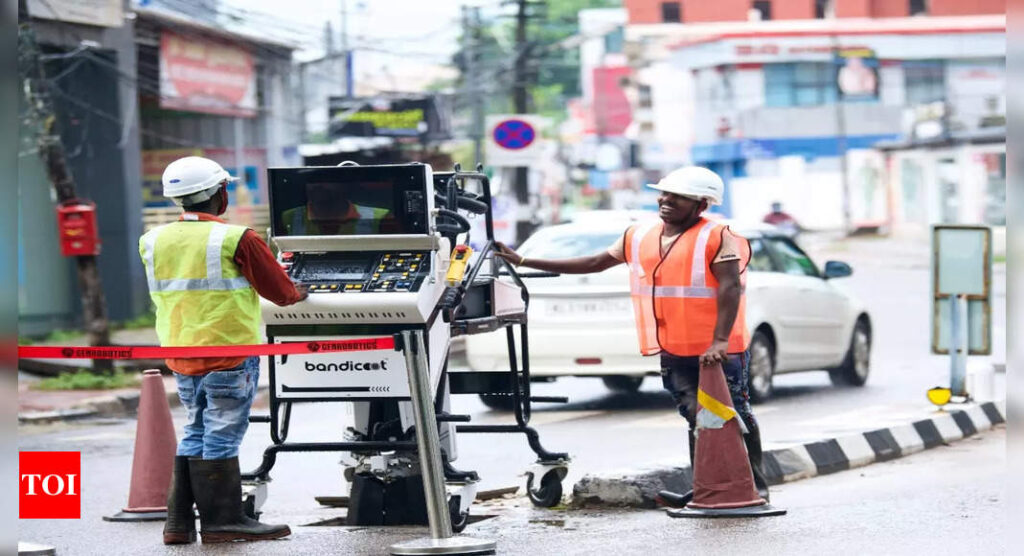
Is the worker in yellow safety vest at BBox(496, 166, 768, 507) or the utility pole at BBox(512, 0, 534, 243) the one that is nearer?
the worker in yellow safety vest at BBox(496, 166, 768, 507)

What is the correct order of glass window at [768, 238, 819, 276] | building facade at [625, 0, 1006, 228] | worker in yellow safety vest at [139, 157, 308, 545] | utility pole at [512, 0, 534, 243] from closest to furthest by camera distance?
worker in yellow safety vest at [139, 157, 308, 545]
glass window at [768, 238, 819, 276]
utility pole at [512, 0, 534, 243]
building facade at [625, 0, 1006, 228]

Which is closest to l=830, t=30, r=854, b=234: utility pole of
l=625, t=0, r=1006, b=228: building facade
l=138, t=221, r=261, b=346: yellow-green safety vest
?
l=625, t=0, r=1006, b=228: building facade

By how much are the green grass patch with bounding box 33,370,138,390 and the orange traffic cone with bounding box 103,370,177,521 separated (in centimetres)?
885

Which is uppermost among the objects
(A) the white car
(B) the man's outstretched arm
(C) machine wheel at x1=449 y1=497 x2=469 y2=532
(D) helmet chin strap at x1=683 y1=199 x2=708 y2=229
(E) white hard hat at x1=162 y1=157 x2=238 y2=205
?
(E) white hard hat at x1=162 y1=157 x2=238 y2=205

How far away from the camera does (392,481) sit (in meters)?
8.31

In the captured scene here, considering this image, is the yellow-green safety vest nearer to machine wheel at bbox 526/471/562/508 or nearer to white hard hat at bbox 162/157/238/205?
white hard hat at bbox 162/157/238/205

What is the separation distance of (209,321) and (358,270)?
2.27 feet

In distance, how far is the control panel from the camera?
25.1 feet

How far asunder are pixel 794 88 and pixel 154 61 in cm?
4616

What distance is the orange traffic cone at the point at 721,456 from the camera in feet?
26.8

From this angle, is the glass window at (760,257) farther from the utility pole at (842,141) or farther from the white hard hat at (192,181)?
the utility pole at (842,141)

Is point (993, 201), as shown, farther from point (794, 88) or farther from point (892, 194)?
point (794, 88)

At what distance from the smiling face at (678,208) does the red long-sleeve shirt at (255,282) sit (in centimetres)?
188

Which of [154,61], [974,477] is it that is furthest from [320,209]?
[154,61]
